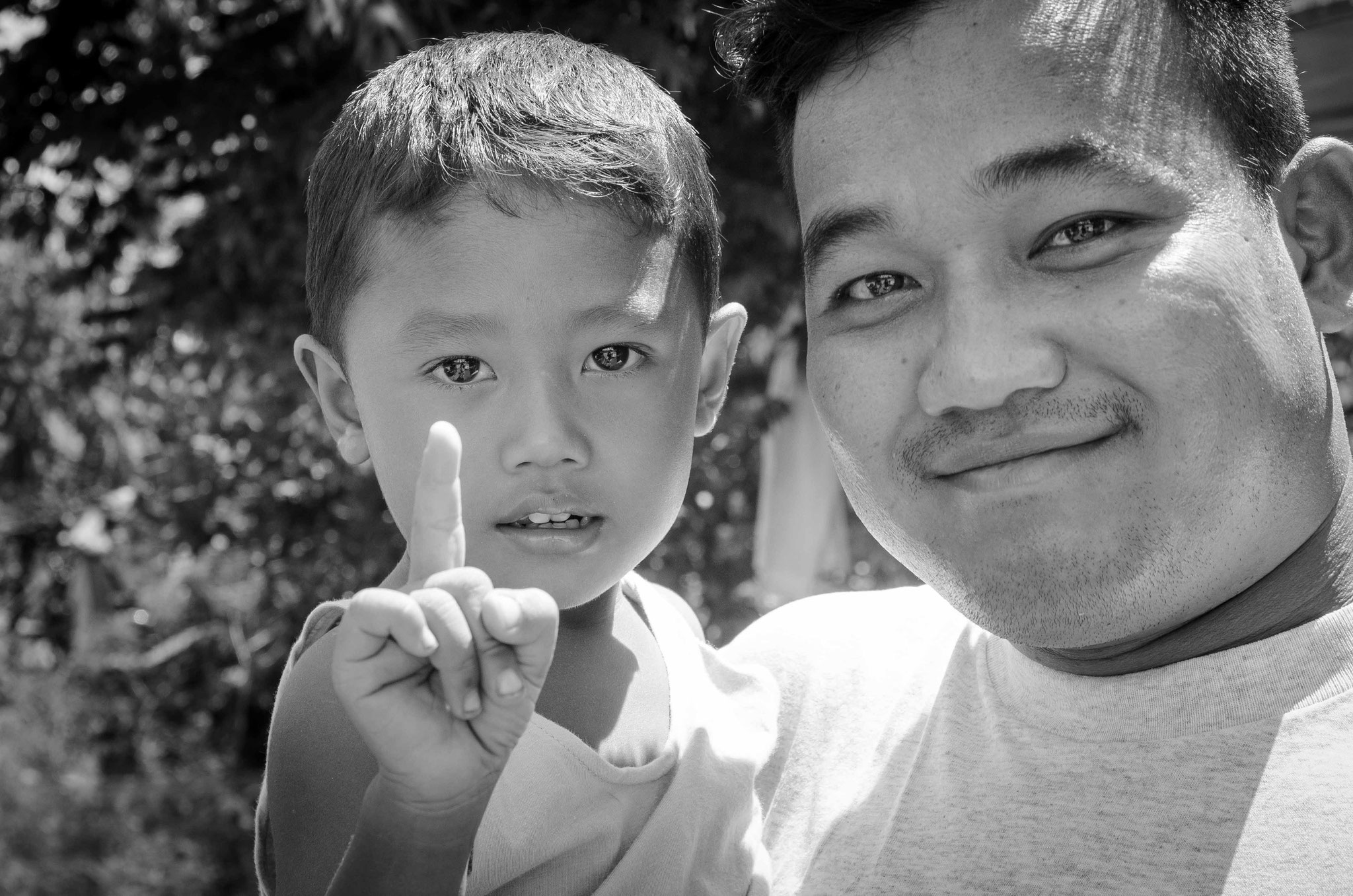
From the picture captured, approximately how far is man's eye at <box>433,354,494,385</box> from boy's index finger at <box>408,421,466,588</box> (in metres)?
0.44

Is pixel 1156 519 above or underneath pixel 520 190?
underneath

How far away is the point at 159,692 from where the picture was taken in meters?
6.14

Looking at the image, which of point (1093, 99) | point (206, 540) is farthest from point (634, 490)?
point (206, 540)

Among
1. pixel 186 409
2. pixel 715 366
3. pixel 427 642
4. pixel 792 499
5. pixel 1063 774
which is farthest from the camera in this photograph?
pixel 186 409

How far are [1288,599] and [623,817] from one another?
0.88m

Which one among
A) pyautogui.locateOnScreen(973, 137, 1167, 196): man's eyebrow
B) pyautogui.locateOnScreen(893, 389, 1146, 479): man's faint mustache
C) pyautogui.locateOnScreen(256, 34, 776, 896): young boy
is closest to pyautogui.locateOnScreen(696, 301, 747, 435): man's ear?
pyautogui.locateOnScreen(256, 34, 776, 896): young boy

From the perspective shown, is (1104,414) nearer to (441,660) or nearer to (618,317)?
(618,317)

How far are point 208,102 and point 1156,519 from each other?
341cm

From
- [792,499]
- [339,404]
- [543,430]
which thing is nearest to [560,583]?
[543,430]

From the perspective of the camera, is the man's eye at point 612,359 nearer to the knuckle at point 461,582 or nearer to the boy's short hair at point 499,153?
the boy's short hair at point 499,153

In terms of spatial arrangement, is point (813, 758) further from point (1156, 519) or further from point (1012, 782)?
point (1156, 519)

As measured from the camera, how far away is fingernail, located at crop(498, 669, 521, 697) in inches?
46.9

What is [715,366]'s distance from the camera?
1972 mm

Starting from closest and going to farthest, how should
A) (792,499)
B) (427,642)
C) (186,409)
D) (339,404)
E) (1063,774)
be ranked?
(427,642) → (1063,774) → (339,404) → (792,499) → (186,409)
